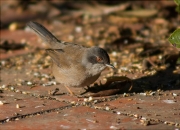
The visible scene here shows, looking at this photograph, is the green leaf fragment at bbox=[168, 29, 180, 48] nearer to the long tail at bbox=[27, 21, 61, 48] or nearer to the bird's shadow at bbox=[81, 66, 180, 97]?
the bird's shadow at bbox=[81, 66, 180, 97]

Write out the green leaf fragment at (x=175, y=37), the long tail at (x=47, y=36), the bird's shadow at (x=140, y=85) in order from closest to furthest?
the green leaf fragment at (x=175, y=37)
the bird's shadow at (x=140, y=85)
the long tail at (x=47, y=36)

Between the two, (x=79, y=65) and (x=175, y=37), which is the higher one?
(x=175, y=37)

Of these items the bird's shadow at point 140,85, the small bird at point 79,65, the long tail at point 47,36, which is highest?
the long tail at point 47,36

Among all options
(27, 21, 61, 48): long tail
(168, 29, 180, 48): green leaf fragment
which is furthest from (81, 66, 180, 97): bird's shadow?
(27, 21, 61, 48): long tail

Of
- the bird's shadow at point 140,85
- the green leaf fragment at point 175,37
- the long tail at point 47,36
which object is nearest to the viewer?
the green leaf fragment at point 175,37

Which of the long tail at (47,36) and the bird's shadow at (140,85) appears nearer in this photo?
the bird's shadow at (140,85)

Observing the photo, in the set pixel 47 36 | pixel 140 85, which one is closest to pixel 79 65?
pixel 140 85

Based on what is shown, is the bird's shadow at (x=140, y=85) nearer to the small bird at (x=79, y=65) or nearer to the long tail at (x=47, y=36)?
the small bird at (x=79, y=65)

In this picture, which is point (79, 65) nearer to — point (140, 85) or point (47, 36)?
point (140, 85)

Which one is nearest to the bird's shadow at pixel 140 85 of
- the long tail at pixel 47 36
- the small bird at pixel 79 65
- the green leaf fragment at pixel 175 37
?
the small bird at pixel 79 65
